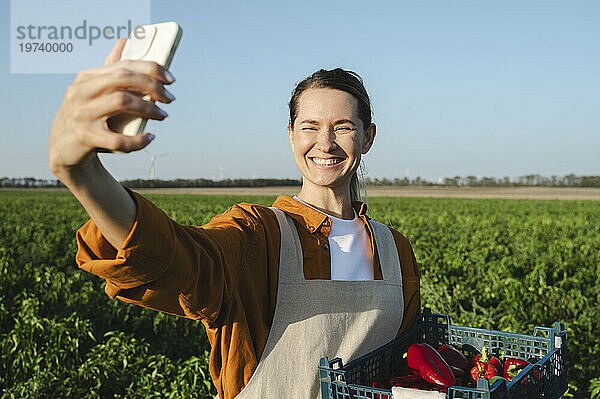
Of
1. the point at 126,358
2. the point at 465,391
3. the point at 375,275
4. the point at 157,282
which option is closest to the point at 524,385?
the point at 465,391

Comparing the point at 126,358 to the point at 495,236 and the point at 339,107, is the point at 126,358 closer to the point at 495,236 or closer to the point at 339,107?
the point at 339,107

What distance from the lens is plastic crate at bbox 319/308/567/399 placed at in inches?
50.4

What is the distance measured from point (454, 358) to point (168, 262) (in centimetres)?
94

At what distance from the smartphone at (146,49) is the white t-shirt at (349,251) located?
99 centimetres

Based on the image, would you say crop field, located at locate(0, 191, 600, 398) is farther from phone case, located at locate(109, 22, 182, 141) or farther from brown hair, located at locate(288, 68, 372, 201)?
phone case, located at locate(109, 22, 182, 141)

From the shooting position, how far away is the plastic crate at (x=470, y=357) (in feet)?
4.20

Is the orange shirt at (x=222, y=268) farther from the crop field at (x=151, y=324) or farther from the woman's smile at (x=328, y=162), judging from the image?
the crop field at (x=151, y=324)

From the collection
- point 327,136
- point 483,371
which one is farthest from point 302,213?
point 483,371

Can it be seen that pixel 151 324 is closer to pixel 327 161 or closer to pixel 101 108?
pixel 327 161

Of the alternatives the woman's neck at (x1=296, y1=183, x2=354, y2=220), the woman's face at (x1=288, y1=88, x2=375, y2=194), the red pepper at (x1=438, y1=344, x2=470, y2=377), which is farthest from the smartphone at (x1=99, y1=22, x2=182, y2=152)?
the red pepper at (x1=438, y1=344, x2=470, y2=377)

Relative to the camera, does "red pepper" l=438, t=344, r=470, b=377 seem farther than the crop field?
No

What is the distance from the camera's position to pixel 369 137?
77.2 inches

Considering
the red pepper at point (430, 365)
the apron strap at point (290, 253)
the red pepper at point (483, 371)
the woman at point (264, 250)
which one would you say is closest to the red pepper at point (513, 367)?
the red pepper at point (483, 371)

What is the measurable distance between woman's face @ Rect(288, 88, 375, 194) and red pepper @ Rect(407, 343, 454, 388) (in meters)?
0.56
